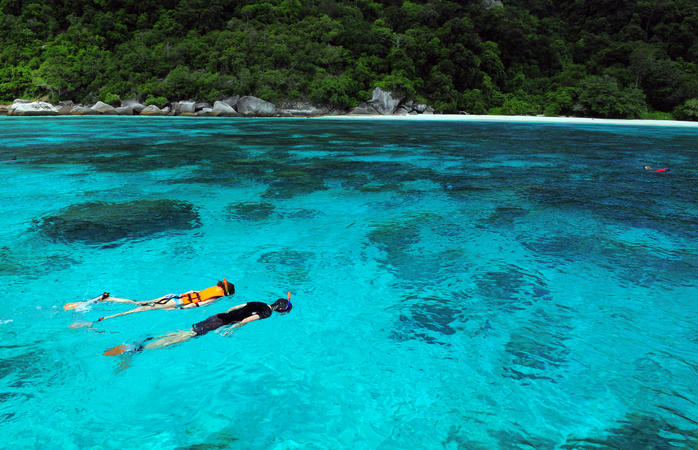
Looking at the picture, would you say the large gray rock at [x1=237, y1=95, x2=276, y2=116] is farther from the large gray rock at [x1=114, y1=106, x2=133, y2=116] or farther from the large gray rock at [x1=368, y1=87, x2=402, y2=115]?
the large gray rock at [x1=368, y1=87, x2=402, y2=115]

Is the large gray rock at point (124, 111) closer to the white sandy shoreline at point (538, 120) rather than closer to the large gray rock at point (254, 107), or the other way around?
the large gray rock at point (254, 107)

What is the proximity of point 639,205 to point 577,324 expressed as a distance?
813cm

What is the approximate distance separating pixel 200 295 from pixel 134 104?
5791cm

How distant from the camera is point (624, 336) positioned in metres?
5.04

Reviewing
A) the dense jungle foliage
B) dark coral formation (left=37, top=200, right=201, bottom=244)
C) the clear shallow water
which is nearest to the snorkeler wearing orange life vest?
the clear shallow water

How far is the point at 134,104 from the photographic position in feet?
174

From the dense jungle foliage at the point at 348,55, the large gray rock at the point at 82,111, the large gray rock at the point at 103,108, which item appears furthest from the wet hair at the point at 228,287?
the large gray rock at the point at 82,111

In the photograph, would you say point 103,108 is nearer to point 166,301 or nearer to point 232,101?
point 232,101

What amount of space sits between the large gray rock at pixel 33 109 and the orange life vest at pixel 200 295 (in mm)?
58838

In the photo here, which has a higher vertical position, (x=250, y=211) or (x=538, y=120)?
(x=538, y=120)

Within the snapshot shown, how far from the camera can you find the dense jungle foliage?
53188 mm

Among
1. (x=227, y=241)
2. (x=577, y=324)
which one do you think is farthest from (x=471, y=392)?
(x=227, y=241)

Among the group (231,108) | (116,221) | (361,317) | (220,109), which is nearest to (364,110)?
(231,108)

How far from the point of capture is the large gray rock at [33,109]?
1868 inches
